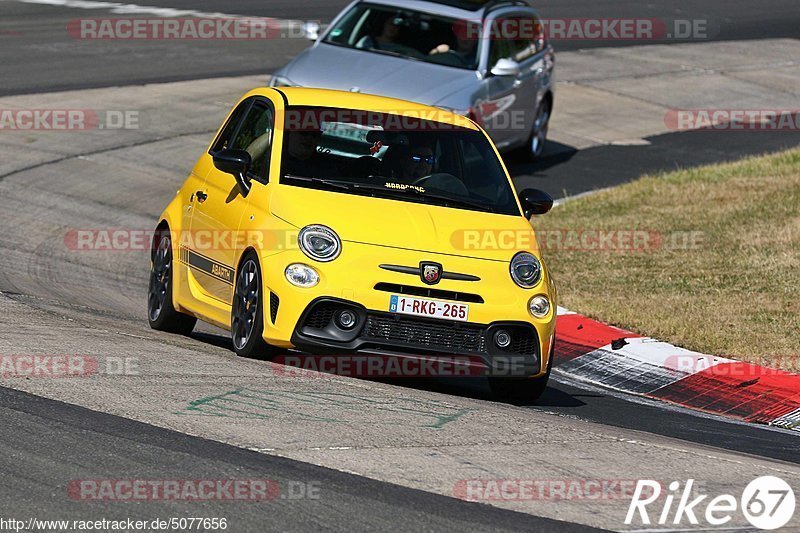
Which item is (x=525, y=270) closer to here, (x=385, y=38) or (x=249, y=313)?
(x=249, y=313)

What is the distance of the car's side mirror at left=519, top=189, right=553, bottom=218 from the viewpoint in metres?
9.75

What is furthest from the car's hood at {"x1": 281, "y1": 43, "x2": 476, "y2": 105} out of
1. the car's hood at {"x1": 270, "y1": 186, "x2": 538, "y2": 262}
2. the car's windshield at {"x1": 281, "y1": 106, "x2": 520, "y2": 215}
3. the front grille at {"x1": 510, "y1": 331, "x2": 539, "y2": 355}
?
the front grille at {"x1": 510, "y1": 331, "x2": 539, "y2": 355}

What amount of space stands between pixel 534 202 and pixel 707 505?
3.57 metres

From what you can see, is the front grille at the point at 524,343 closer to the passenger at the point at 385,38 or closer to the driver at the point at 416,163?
the driver at the point at 416,163

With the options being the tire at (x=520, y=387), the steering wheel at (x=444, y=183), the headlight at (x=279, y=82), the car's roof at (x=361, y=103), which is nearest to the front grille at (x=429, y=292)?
the tire at (x=520, y=387)

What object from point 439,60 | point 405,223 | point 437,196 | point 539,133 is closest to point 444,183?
point 437,196

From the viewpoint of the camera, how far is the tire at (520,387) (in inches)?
359

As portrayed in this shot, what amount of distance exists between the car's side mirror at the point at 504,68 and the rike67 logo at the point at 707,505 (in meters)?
10.3

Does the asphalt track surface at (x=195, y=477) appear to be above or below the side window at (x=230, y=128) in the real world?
below

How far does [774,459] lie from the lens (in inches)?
322

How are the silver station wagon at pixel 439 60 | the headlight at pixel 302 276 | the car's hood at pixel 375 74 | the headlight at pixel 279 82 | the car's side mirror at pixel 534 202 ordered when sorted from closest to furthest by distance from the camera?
1. the headlight at pixel 302 276
2. the car's side mirror at pixel 534 202
3. the car's hood at pixel 375 74
4. the headlight at pixel 279 82
5. the silver station wagon at pixel 439 60

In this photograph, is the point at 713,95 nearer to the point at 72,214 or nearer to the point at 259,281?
the point at 72,214

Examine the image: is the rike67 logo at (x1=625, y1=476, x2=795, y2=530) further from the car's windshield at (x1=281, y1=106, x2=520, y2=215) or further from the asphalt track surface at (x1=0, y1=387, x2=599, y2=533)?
the car's windshield at (x1=281, y1=106, x2=520, y2=215)

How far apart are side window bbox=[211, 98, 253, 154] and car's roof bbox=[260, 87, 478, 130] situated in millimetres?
110
